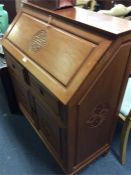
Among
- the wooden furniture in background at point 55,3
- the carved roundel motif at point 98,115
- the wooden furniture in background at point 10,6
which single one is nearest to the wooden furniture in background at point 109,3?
the wooden furniture in background at point 10,6

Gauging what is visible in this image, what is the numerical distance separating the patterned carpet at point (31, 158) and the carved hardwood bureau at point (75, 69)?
144 millimetres

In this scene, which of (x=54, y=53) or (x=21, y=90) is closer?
(x=54, y=53)

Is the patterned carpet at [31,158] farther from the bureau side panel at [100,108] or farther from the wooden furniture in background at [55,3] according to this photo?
the wooden furniture in background at [55,3]

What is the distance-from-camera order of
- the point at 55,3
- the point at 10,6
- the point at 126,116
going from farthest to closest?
the point at 10,6
the point at 126,116
the point at 55,3

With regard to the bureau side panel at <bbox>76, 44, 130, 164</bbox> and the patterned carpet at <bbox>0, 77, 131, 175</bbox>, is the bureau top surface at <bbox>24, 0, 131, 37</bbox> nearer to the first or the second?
the bureau side panel at <bbox>76, 44, 130, 164</bbox>

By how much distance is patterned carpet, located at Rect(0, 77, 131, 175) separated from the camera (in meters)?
1.36

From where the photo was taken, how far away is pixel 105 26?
0.84 metres

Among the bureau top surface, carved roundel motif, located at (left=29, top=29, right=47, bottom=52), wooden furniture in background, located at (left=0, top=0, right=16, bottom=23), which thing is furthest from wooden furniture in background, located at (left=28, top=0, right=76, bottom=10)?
wooden furniture in background, located at (left=0, top=0, right=16, bottom=23)

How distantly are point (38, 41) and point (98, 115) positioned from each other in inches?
21.7

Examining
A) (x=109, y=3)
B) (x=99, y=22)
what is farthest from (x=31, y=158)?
(x=109, y=3)

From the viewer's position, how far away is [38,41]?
3.64ft

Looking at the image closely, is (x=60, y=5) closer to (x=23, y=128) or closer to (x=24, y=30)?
(x=24, y=30)

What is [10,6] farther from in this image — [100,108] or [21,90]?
[100,108]

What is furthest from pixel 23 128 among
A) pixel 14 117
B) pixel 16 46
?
pixel 16 46
